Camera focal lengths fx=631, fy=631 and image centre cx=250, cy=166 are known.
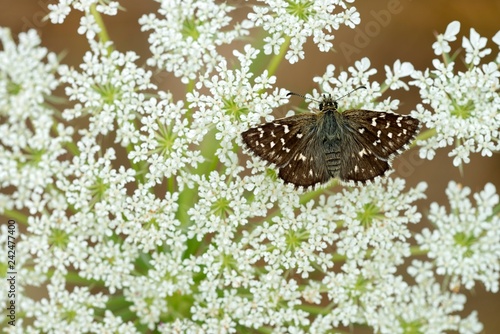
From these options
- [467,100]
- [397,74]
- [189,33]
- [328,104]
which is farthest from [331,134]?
[189,33]

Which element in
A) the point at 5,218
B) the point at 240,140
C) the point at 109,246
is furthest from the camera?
the point at 5,218

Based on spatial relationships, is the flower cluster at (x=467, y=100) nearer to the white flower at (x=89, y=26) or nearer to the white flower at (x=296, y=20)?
the white flower at (x=296, y=20)

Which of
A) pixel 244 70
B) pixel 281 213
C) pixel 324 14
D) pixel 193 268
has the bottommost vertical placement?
pixel 193 268

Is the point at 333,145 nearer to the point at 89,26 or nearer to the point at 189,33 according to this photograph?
the point at 189,33

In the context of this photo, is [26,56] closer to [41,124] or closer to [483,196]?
[41,124]

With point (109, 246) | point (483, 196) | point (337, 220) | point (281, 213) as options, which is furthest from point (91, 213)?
point (483, 196)

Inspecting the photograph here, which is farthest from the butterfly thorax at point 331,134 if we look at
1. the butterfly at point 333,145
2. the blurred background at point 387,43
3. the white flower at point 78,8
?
the blurred background at point 387,43
